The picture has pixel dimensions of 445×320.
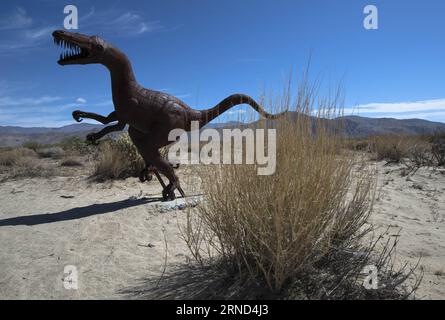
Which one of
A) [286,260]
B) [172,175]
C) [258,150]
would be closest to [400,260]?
[286,260]

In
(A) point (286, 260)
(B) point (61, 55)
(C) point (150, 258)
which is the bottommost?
(C) point (150, 258)

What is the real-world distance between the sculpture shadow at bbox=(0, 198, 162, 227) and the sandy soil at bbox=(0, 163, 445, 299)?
0.04 ft

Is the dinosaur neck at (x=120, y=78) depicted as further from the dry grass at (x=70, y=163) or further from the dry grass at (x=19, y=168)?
the dry grass at (x=70, y=163)

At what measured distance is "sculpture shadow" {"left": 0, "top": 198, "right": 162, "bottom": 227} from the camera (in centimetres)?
476

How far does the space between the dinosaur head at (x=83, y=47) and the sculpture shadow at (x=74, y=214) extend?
2.11 meters

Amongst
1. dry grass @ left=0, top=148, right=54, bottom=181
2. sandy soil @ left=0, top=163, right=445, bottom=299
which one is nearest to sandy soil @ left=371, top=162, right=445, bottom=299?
sandy soil @ left=0, top=163, right=445, bottom=299

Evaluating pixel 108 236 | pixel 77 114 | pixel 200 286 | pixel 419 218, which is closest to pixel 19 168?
pixel 77 114

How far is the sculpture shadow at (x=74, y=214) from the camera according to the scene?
4758 millimetres

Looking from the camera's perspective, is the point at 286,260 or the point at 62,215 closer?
the point at 286,260

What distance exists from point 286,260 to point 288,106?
115 centimetres

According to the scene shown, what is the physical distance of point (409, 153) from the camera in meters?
10.8

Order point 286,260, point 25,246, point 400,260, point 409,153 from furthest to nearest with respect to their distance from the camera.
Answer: point 409,153 < point 25,246 < point 400,260 < point 286,260

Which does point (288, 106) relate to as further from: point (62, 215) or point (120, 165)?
point (120, 165)

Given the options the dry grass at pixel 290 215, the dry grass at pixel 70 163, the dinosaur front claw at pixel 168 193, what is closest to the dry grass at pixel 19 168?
the dry grass at pixel 70 163
